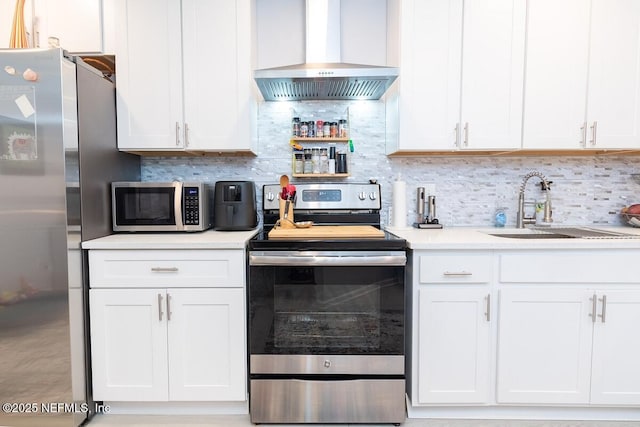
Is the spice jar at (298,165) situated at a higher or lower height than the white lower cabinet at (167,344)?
higher

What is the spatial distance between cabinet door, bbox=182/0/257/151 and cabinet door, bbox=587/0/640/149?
73.4 inches

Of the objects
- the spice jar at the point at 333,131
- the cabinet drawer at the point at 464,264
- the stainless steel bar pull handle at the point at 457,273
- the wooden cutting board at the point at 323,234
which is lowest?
the stainless steel bar pull handle at the point at 457,273

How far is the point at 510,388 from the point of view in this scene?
1.67 metres

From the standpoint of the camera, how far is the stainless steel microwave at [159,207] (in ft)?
6.15

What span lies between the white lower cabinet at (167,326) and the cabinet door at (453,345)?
873mm

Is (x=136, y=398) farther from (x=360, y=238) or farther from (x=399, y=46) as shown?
(x=399, y=46)

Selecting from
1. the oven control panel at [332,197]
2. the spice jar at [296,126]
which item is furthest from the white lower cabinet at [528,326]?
the spice jar at [296,126]

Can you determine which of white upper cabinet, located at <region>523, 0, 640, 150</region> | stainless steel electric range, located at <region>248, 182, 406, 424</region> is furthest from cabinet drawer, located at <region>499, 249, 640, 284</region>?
white upper cabinet, located at <region>523, 0, 640, 150</region>

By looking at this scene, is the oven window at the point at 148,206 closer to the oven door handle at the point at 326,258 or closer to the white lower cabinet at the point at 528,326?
the oven door handle at the point at 326,258

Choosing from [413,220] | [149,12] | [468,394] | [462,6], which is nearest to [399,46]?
[462,6]

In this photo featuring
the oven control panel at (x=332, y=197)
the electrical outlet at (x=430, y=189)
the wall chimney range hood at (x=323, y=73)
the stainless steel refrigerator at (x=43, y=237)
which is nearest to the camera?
the stainless steel refrigerator at (x=43, y=237)

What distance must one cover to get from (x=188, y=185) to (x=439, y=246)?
1.34m

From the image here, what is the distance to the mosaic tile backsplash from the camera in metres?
2.24

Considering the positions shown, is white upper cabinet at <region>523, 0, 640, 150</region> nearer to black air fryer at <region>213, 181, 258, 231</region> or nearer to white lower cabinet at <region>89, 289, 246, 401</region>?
black air fryer at <region>213, 181, 258, 231</region>
